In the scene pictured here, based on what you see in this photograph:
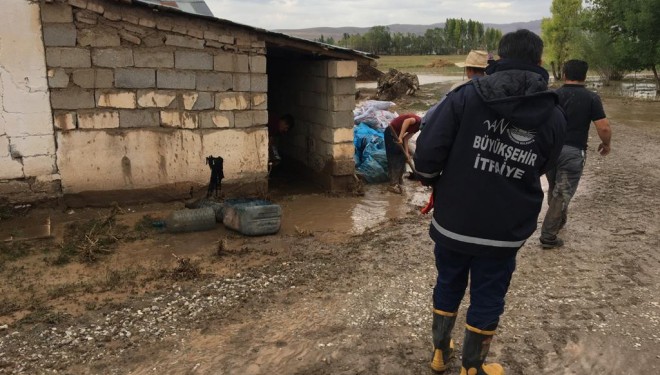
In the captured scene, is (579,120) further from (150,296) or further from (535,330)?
(150,296)

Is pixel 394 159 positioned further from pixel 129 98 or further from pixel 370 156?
pixel 129 98

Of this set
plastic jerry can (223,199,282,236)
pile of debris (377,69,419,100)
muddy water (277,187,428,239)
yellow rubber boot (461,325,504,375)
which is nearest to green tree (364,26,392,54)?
pile of debris (377,69,419,100)

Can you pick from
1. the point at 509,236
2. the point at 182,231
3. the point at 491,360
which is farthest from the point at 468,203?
the point at 182,231

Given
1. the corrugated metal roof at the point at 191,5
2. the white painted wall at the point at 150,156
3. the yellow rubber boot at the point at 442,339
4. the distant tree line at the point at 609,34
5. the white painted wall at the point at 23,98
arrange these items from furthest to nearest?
the distant tree line at the point at 609,34 < the corrugated metal roof at the point at 191,5 < the white painted wall at the point at 150,156 < the white painted wall at the point at 23,98 < the yellow rubber boot at the point at 442,339

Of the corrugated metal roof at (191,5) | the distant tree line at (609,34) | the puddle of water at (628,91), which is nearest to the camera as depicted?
the corrugated metal roof at (191,5)

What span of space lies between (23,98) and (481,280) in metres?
5.64

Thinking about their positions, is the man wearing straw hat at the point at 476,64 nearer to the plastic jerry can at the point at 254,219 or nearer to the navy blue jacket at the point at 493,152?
the navy blue jacket at the point at 493,152

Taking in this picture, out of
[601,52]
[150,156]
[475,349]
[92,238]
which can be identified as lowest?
[92,238]

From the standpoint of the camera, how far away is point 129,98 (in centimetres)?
663

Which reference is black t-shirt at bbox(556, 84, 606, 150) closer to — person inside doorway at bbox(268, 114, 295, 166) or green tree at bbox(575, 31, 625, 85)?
person inside doorway at bbox(268, 114, 295, 166)

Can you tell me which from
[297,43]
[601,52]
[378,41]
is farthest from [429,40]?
[297,43]

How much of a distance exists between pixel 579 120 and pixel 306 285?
3190 mm

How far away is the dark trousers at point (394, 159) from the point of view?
332 inches

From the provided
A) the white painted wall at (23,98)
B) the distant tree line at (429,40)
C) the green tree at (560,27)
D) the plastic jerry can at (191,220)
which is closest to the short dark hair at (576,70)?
the plastic jerry can at (191,220)
